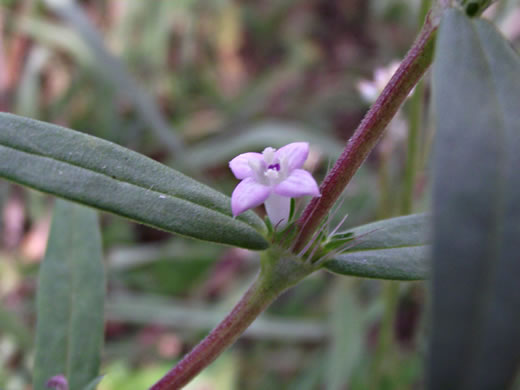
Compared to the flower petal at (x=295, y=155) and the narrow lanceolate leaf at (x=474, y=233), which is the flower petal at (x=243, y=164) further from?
the narrow lanceolate leaf at (x=474, y=233)

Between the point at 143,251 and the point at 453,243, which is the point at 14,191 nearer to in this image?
the point at 143,251

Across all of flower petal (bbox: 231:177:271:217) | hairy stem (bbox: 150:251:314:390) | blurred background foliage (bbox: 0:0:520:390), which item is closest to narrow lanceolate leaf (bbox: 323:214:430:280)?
hairy stem (bbox: 150:251:314:390)

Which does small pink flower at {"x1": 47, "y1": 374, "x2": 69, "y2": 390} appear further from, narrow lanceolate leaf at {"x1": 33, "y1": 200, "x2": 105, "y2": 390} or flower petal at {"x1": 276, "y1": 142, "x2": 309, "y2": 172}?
flower petal at {"x1": 276, "y1": 142, "x2": 309, "y2": 172}

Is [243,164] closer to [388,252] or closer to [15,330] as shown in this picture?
[388,252]

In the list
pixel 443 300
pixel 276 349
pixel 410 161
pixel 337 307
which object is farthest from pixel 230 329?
pixel 276 349

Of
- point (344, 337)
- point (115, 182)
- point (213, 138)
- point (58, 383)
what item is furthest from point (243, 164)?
point (213, 138)

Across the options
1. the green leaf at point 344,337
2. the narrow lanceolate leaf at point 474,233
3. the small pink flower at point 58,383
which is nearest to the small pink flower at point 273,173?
the narrow lanceolate leaf at point 474,233
